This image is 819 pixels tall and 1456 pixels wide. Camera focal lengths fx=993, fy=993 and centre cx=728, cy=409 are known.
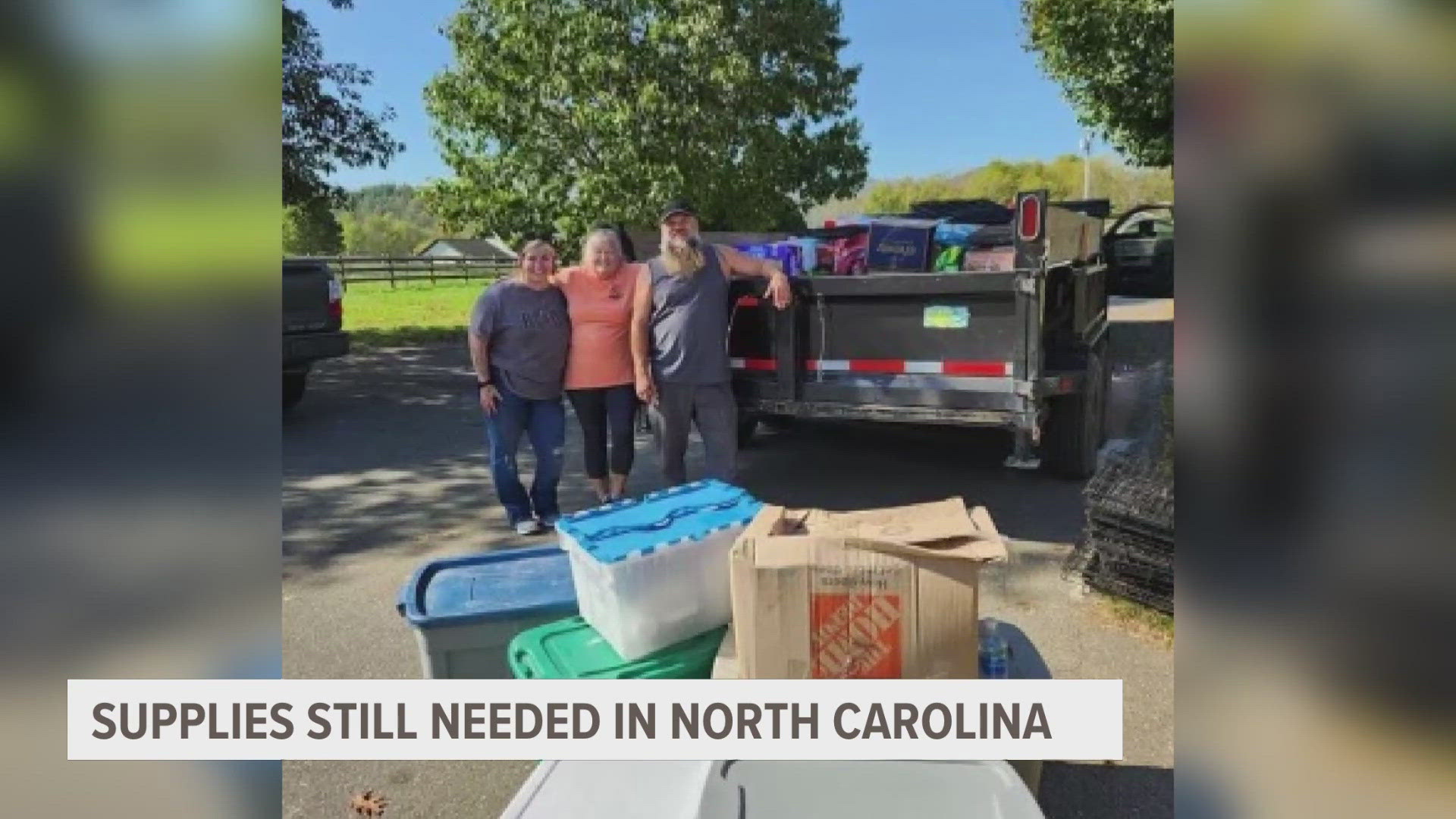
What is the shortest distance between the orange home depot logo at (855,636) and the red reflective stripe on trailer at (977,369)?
8.85 feet

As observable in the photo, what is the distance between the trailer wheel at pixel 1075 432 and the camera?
18.6 feet

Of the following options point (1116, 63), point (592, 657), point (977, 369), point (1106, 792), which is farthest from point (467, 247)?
point (1106, 792)

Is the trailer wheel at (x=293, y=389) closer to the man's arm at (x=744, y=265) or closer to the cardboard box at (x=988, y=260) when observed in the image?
the man's arm at (x=744, y=265)

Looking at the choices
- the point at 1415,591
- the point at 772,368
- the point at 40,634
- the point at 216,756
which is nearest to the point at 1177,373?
the point at 1415,591

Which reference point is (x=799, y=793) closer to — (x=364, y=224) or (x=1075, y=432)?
(x=1075, y=432)

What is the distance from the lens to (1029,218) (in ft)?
14.9

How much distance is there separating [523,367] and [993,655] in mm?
3052

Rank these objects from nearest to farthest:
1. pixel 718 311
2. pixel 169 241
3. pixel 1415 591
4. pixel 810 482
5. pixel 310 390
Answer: pixel 1415 591, pixel 169 241, pixel 718 311, pixel 810 482, pixel 310 390

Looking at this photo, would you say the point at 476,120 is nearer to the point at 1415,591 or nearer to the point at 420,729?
the point at 420,729

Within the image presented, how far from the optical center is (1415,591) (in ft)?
4.60

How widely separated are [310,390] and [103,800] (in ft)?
31.2

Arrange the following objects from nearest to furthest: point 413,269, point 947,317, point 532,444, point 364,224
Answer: point 947,317
point 532,444
point 364,224
point 413,269

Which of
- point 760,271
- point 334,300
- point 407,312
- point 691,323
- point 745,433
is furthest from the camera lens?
point 407,312

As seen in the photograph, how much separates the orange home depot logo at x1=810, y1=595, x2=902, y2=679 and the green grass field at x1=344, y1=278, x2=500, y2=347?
1248 centimetres
